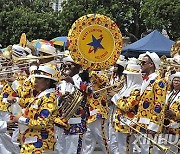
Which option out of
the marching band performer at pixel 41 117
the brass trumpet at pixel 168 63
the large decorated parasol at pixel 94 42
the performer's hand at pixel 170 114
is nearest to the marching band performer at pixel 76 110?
the large decorated parasol at pixel 94 42

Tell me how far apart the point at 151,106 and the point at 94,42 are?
4.64 feet

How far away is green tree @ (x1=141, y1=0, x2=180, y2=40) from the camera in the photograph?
25009 millimetres

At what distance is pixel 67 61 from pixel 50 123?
197 cm

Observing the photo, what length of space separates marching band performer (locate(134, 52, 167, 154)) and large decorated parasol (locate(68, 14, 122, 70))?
0.84 metres

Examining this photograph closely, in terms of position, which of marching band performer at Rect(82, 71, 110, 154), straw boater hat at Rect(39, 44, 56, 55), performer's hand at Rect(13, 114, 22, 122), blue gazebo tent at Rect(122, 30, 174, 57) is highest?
straw boater hat at Rect(39, 44, 56, 55)

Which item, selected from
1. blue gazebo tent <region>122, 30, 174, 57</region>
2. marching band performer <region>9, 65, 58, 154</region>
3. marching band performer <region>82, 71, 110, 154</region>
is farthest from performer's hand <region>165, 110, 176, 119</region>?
blue gazebo tent <region>122, 30, 174, 57</region>

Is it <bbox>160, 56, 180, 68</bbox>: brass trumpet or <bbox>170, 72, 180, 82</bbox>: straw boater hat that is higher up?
<bbox>160, 56, 180, 68</bbox>: brass trumpet

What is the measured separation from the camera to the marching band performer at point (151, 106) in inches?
236

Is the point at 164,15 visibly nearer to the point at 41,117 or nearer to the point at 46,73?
the point at 46,73

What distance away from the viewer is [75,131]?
6941 millimetres

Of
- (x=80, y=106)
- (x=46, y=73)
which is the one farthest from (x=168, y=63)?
(x=46, y=73)

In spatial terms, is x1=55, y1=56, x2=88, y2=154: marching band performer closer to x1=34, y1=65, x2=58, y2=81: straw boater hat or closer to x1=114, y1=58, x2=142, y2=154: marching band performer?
x1=114, y1=58, x2=142, y2=154: marching band performer

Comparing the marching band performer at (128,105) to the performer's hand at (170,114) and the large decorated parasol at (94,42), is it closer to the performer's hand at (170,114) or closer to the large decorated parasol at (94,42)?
the large decorated parasol at (94,42)

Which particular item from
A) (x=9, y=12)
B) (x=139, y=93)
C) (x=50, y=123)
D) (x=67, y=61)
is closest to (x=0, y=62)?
(x=67, y=61)
